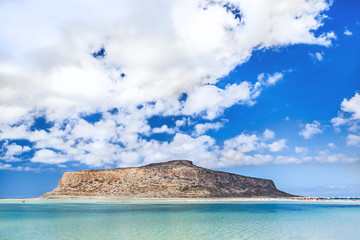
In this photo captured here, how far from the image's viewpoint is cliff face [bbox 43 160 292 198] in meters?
130

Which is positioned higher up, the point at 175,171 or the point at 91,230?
the point at 175,171

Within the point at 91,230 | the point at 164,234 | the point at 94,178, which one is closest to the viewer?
the point at 164,234

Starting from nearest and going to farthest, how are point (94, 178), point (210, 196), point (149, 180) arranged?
point (210, 196), point (149, 180), point (94, 178)

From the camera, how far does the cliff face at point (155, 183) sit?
130m

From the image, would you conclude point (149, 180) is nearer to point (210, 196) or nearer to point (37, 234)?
point (210, 196)

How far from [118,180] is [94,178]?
1393cm

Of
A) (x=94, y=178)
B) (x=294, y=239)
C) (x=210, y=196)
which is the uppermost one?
(x=94, y=178)

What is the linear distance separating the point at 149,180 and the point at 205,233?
10955cm

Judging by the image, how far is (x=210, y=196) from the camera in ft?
420

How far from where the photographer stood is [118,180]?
14212cm

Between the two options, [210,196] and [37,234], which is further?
[210,196]

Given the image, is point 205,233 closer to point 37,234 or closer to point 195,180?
point 37,234

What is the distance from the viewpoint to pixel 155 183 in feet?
443

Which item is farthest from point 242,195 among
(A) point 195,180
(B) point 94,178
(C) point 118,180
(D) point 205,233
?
(D) point 205,233
